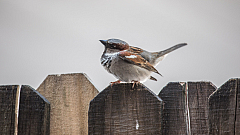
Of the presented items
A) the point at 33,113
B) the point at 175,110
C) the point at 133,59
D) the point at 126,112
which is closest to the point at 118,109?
the point at 126,112

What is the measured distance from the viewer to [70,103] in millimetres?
2283

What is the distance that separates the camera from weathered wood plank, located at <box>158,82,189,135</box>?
79.7 inches

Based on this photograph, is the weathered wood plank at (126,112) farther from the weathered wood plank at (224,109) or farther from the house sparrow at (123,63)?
the house sparrow at (123,63)

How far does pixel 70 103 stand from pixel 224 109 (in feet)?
3.99

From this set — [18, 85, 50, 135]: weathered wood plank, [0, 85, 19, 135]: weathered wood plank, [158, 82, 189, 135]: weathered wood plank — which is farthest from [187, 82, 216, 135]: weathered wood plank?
[0, 85, 19, 135]: weathered wood plank

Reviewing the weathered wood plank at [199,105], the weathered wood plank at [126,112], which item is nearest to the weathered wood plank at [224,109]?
the weathered wood plank at [126,112]

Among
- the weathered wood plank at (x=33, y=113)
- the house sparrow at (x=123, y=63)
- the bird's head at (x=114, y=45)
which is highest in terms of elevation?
the bird's head at (x=114, y=45)

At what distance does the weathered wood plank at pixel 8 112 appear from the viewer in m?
2.12

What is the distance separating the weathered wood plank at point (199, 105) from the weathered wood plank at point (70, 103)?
0.78 metres

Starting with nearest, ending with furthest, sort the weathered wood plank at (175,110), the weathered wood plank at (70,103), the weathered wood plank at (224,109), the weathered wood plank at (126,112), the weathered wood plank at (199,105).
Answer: the weathered wood plank at (224,109)
the weathered wood plank at (126,112)
the weathered wood plank at (175,110)
the weathered wood plank at (199,105)
the weathered wood plank at (70,103)

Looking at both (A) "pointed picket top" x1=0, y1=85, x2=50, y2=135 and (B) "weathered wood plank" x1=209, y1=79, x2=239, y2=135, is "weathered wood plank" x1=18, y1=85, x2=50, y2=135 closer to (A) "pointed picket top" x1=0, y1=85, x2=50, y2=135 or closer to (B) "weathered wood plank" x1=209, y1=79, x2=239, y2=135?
(A) "pointed picket top" x1=0, y1=85, x2=50, y2=135

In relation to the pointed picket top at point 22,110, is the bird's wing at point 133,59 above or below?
above

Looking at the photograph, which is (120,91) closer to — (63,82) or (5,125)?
(63,82)

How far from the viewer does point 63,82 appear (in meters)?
2.31
